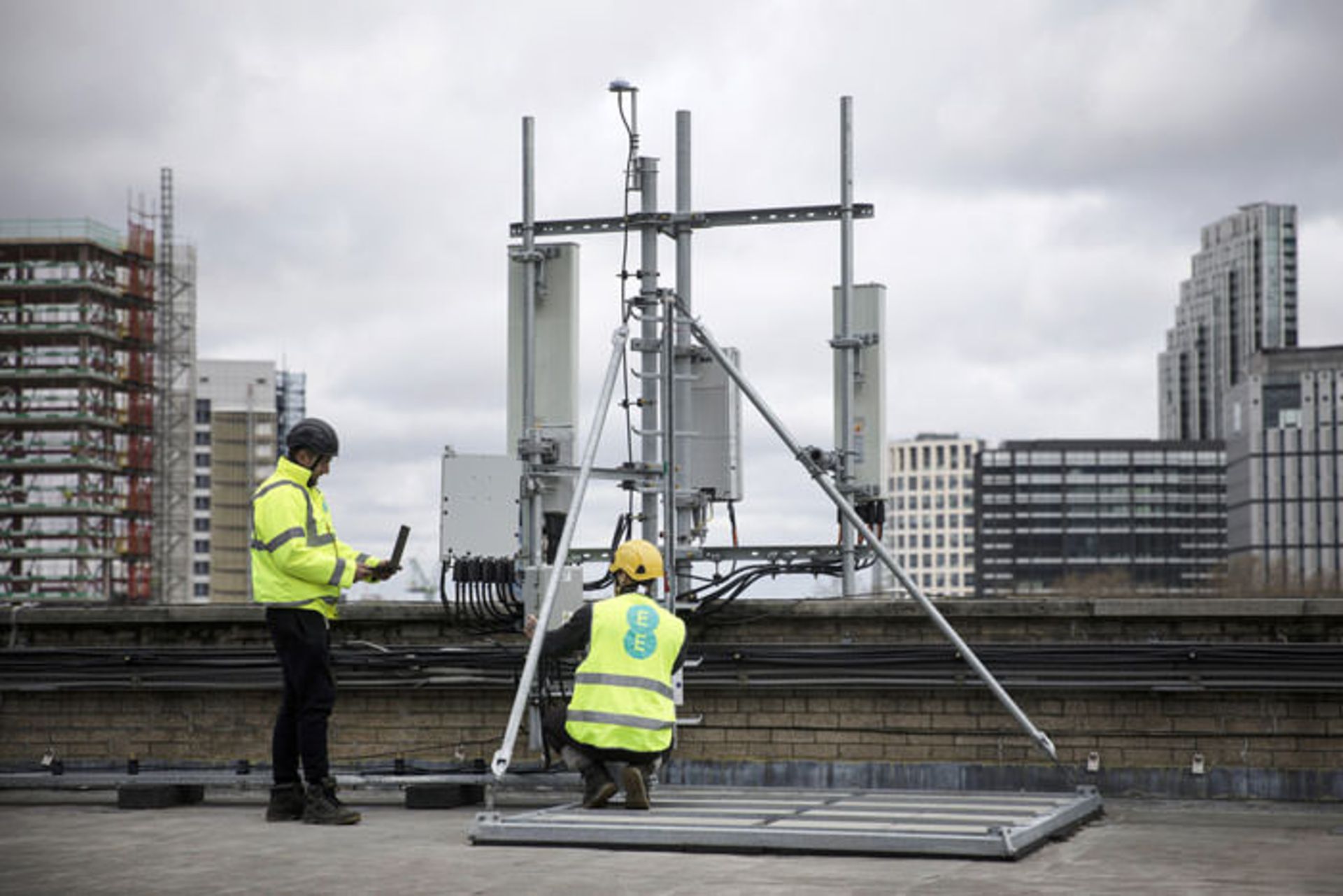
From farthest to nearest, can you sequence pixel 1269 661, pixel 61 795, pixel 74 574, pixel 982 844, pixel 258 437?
pixel 258 437, pixel 74 574, pixel 61 795, pixel 1269 661, pixel 982 844

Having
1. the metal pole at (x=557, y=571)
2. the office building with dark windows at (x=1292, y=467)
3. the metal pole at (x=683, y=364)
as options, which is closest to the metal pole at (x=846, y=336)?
the metal pole at (x=683, y=364)

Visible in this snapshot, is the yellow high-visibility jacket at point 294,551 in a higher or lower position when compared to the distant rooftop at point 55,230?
lower

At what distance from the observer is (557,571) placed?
11.1m

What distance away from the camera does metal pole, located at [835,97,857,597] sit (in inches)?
551

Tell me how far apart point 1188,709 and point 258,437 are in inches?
7362

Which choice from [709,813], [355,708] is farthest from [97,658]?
[709,813]

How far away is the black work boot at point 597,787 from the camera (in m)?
10.1

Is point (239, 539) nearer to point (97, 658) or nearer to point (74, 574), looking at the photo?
point (74, 574)

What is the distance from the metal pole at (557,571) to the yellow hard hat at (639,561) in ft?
2.02

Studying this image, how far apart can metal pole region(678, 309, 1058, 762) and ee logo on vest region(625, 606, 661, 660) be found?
201 centimetres

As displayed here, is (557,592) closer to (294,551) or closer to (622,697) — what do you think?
(622,697)

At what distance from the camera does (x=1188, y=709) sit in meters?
11.5

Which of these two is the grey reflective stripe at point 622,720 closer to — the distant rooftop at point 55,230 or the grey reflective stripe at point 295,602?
the grey reflective stripe at point 295,602

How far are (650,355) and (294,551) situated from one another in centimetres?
445
